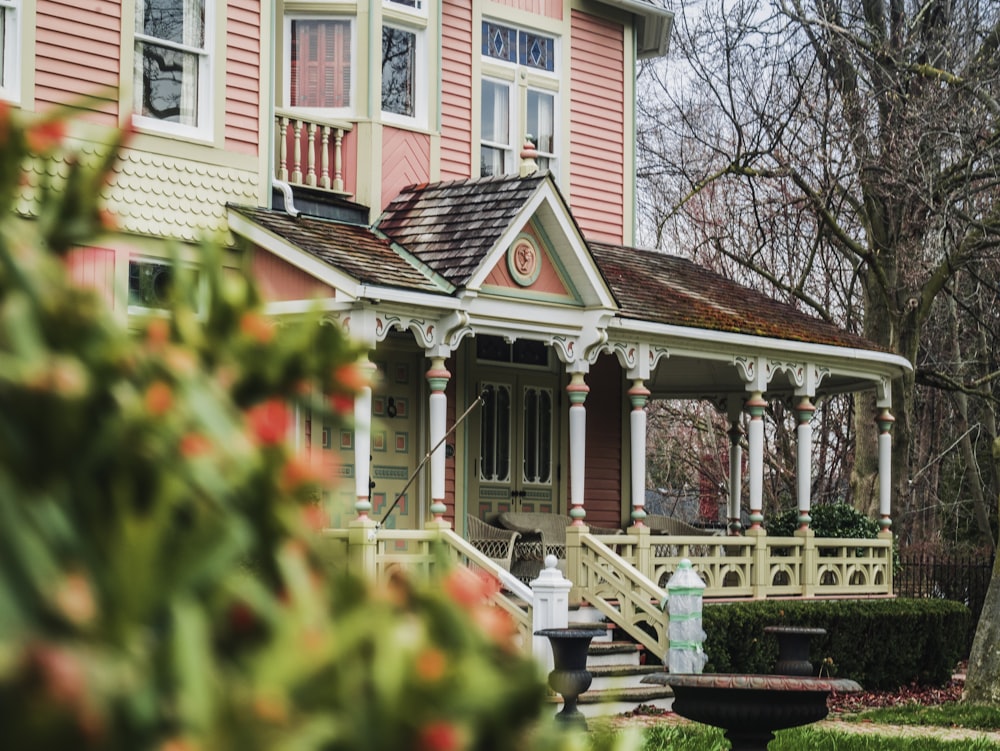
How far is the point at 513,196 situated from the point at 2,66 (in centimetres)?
529

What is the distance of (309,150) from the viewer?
18281 millimetres

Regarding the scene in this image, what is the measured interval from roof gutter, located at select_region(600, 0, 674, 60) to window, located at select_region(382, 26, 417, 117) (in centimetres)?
349

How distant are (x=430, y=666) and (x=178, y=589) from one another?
0.21 metres

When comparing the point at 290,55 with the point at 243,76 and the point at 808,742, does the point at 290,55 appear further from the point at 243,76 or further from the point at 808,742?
the point at 808,742

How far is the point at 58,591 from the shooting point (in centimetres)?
118

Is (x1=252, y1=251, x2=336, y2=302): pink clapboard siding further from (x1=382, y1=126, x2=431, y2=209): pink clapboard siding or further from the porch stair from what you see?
the porch stair

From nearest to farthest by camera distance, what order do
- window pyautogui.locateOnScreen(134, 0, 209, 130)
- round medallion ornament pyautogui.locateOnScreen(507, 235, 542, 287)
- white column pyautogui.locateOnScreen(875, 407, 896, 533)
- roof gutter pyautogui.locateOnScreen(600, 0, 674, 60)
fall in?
window pyautogui.locateOnScreen(134, 0, 209, 130) → round medallion ornament pyautogui.locateOnScreen(507, 235, 542, 287) → roof gutter pyautogui.locateOnScreen(600, 0, 674, 60) → white column pyautogui.locateOnScreen(875, 407, 896, 533)

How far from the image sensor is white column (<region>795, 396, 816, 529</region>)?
21.1m

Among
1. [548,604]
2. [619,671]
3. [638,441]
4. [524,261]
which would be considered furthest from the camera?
[638,441]

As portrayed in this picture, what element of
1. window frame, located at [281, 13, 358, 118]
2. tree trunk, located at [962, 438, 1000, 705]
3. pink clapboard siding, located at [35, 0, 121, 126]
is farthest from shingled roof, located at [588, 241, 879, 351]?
pink clapboard siding, located at [35, 0, 121, 126]

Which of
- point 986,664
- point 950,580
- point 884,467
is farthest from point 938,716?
point 950,580

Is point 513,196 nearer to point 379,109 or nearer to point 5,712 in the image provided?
point 379,109

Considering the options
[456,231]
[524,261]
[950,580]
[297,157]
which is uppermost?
[297,157]

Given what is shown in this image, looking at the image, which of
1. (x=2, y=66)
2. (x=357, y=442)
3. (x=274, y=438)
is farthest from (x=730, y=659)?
(x=274, y=438)
